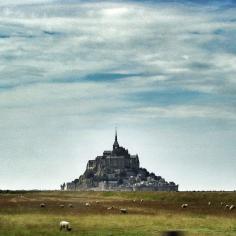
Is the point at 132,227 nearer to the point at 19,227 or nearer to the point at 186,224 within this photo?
the point at 186,224

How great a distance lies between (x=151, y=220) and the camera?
52812mm

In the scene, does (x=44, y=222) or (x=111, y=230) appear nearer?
(x=111, y=230)

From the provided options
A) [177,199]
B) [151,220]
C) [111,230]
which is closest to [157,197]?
[177,199]

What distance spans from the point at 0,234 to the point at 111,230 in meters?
8.84

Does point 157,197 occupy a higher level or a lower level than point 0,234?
higher

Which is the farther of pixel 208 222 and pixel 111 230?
pixel 208 222

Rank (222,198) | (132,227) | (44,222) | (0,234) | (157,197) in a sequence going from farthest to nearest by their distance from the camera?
(157,197), (222,198), (44,222), (132,227), (0,234)

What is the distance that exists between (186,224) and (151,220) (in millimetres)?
4648

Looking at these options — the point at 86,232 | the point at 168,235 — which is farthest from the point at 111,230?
the point at 168,235

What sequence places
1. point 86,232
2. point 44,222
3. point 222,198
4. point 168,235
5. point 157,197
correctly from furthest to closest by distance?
point 157,197, point 222,198, point 44,222, point 86,232, point 168,235

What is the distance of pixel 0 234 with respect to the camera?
38781 millimetres

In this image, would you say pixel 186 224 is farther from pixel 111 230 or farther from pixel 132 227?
pixel 111 230

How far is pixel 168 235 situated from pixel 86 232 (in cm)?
2858

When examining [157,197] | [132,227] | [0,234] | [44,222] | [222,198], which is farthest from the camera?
[157,197]
